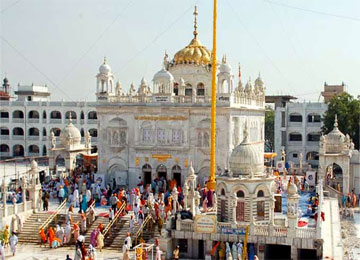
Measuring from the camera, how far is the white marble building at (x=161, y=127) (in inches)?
1225

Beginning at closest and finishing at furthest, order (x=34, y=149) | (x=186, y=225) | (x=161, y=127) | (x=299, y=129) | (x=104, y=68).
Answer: (x=186, y=225), (x=161, y=127), (x=104, y=68), (x=299, y=129), (x=34, y=149)

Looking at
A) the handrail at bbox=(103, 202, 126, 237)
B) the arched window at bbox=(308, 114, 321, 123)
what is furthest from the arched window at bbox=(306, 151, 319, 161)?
the handrail at bbox=(103, 202, 126, 237)

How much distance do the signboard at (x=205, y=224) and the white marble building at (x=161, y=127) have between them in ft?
32.8

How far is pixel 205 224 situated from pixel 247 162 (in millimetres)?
2897

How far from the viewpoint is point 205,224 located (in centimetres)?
2102

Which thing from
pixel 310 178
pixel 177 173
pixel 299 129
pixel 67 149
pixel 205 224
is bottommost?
pixel 205 224

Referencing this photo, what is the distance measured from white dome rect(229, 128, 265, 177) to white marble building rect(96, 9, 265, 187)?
8.97m

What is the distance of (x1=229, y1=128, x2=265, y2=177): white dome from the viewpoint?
21.5m

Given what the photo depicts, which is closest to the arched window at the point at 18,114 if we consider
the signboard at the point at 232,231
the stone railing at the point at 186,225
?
the stone railing at the point at 186,225

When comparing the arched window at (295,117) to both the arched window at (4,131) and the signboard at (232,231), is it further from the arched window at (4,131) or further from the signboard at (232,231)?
the signboard at (232,231)

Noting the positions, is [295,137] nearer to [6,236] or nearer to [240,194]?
[240,194]

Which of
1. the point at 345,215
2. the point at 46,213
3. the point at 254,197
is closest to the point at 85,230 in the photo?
the point at 46,213

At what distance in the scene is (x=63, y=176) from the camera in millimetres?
33188

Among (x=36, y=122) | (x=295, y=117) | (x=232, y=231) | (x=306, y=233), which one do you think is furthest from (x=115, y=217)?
(x=36, y=122)
